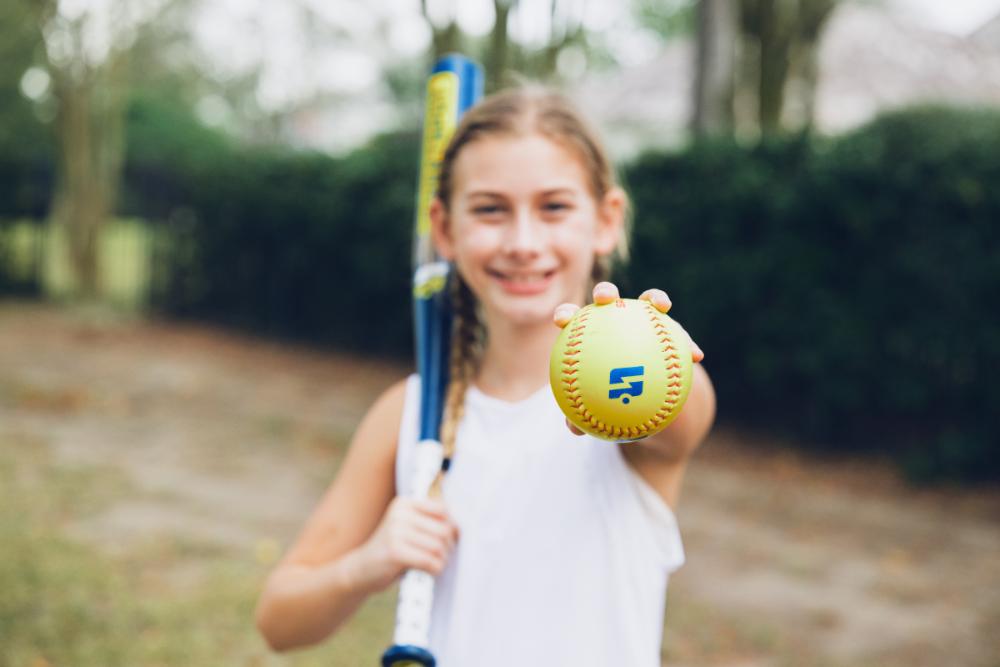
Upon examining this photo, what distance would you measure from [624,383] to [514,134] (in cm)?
66

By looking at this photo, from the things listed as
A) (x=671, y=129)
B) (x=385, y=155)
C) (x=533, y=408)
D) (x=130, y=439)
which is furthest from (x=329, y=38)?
(x=533, y=408)

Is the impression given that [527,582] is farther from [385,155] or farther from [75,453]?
[385,155]

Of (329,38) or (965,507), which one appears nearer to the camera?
(965,507)

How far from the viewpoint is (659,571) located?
1547 mm

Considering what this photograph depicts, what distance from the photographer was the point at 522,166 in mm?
1570

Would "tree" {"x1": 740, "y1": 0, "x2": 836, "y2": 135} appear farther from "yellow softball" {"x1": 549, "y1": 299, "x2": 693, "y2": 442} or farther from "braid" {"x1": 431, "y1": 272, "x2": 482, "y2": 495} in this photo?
"yellow softball" {"x1": 549, "y1": 299, "x2": 693, "y2": 442}

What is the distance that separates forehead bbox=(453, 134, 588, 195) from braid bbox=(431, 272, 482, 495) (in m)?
0.37

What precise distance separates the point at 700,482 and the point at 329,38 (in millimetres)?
13541

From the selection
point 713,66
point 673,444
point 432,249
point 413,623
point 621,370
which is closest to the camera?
point 621,370

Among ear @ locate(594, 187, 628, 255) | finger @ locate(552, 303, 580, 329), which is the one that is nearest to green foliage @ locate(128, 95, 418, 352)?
ear @ locate(594, 187, 628, 255)

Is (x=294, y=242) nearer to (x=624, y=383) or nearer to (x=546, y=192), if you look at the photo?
(x=546, y=192)

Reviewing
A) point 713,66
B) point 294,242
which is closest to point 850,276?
point 713,66

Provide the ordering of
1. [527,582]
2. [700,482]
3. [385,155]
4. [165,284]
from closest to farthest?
[527,582] → [700,482] → [385,155] → [165,284]

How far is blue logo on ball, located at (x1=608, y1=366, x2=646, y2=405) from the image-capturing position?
43.4 inches
